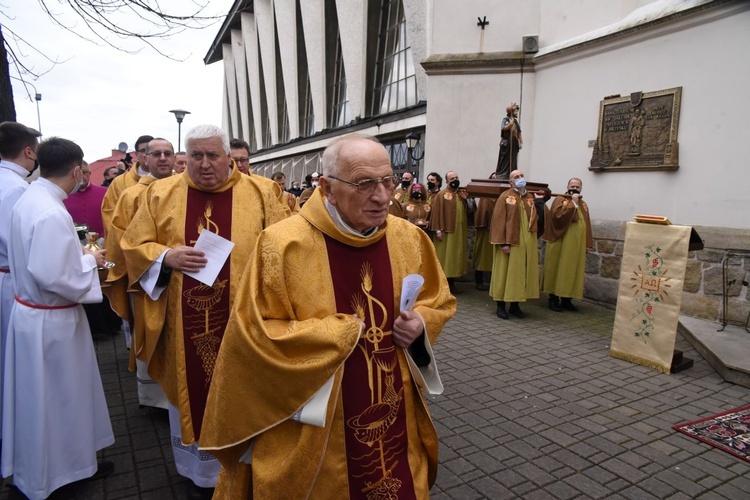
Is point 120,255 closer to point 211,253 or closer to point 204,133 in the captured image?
point 211,253

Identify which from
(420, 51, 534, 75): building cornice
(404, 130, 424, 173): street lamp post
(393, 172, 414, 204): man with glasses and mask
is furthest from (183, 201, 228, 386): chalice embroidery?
(404, 130, 424, 173): street lamp post

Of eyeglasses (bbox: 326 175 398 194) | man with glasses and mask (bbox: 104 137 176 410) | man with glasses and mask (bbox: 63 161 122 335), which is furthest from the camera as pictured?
man with glasses and mask (bbox: 63 161 122 335)

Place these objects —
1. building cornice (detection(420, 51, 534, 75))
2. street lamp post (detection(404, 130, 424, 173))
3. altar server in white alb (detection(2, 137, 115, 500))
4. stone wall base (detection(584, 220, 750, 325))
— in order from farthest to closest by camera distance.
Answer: street lamp post (detection(404, 130, 424, 173)), building cornice (detection(420, 51, 534, 75)), stone wall base (detection(584, 220, 750, 325)), altar server in white alb (detection(2, 137, 115, 500))

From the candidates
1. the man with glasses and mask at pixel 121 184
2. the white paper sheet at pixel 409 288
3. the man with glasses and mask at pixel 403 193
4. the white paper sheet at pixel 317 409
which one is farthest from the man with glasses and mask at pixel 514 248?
the white paper sheet at pixel 317 409

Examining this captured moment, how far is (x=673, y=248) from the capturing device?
17.2ft

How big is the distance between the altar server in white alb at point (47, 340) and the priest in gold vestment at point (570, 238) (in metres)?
6.94

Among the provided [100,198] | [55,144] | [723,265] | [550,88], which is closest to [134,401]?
[55,144]

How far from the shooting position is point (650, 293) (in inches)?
215

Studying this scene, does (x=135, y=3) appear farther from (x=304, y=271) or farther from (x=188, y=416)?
(x=304, y=271)

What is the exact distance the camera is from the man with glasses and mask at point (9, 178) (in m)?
3.09

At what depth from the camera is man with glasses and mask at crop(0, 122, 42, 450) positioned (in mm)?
3090

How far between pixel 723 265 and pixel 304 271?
6.78m

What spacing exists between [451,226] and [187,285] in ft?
23.4

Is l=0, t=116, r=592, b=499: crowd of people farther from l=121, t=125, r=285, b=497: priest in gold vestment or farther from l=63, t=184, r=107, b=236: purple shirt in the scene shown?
l=63, t=184, r=107, b=236: purple shirt
